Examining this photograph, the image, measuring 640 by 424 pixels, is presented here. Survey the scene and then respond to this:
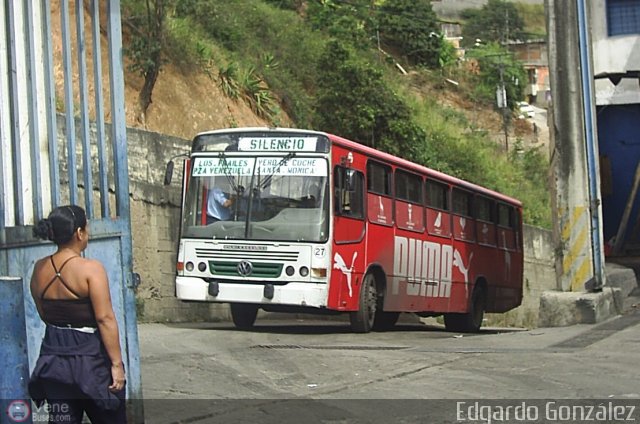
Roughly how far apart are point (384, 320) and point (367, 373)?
8568mm

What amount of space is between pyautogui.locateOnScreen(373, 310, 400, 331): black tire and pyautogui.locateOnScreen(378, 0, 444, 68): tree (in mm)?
33219

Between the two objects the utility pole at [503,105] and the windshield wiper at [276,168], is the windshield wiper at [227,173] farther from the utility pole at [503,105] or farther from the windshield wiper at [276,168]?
the utility pole at [503,105]

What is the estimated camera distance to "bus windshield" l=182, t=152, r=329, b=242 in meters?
15.1

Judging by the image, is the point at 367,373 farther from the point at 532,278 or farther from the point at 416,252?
the point at 532,278

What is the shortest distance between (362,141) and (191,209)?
1601 centimetres

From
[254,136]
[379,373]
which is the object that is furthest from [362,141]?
[379,373]

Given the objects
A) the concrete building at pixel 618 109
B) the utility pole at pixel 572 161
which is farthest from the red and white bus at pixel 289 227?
the concrete building at pixel 618 109

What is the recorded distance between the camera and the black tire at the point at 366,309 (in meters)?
15.9

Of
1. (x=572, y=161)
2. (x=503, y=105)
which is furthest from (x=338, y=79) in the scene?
(x=503, y=105)

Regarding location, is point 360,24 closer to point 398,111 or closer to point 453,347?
point 398,111

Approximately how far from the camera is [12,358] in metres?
5.75

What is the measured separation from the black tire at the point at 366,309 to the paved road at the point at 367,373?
1209 mm

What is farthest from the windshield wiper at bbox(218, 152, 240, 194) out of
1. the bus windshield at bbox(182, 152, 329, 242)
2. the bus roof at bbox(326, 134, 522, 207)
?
the bus roof at bbox(326, 134, 522, 207)

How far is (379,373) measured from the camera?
10.6 m
